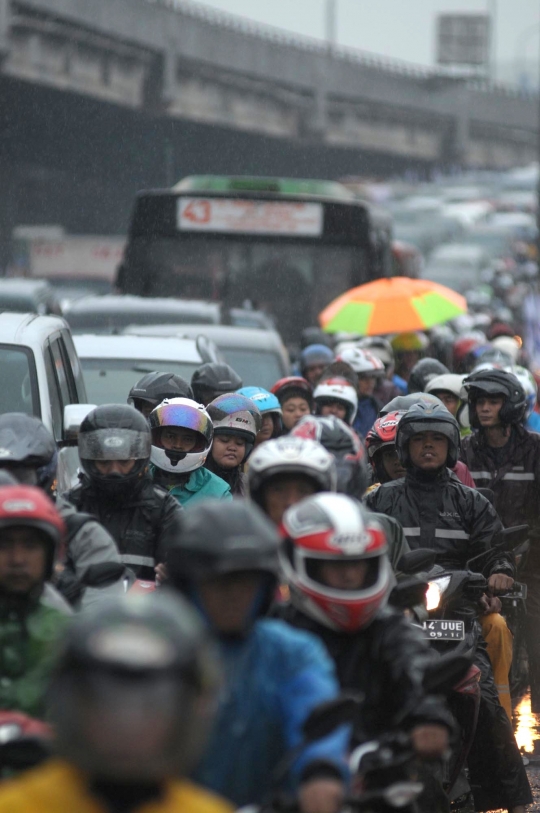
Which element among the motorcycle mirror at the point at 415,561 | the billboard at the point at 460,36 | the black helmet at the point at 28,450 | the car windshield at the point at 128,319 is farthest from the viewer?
the billboard at the point at 460,36

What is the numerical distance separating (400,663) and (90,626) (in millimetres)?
1610

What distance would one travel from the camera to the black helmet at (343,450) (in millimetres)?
4641

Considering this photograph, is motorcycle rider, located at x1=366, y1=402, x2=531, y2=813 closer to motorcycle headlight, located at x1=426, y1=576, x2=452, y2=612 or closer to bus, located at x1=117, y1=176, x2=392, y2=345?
motorcycle headlight, located at x1=426, y1=576, x2=452, y2=612

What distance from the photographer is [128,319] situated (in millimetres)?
13047

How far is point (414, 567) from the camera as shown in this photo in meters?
5.31

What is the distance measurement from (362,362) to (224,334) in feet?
3.71

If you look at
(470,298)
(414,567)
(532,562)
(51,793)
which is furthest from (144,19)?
(51,793)

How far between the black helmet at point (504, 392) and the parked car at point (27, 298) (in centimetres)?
677

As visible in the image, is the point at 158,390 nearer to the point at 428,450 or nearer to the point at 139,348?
the point at 428,450

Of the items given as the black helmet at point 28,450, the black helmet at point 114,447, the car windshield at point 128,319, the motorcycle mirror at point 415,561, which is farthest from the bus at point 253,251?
the motorcycle mirror at point 415,561

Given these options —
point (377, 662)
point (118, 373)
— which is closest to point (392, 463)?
point (118, 373)

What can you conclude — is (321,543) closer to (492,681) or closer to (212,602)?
(212,602)

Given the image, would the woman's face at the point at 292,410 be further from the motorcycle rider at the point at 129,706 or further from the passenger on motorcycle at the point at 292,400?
the motorcycle rider at the point at 129,706

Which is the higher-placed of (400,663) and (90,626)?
(90,626)
